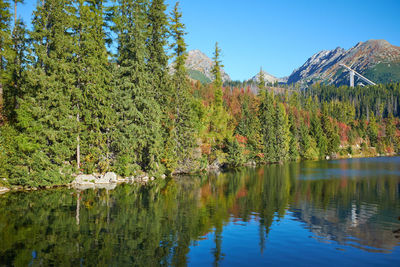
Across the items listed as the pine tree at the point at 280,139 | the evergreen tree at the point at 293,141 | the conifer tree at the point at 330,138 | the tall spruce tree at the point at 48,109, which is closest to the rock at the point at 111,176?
the tall spruce tree at the point at 48,109

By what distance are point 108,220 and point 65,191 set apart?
14.3 meters

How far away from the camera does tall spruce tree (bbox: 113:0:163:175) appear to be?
43.2 metres

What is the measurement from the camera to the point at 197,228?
66.7ft

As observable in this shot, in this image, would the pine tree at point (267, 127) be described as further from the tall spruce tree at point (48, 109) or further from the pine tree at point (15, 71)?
the pine tree at point (15, 71)

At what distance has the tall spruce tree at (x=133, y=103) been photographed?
142ft

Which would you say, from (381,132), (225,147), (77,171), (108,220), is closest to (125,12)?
(77,171)

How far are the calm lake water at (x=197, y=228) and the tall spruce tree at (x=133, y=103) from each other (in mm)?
10340

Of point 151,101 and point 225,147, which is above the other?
point 151,101

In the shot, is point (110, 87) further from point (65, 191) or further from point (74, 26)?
point (65, 191)

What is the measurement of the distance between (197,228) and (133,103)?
1092 inches

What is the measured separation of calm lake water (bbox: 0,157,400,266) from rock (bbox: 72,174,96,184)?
482 cm

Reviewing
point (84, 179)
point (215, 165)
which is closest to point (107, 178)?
point (84, 179)

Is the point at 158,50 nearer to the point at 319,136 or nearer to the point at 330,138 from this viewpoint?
the point at 319,136

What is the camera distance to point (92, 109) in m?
40.9
